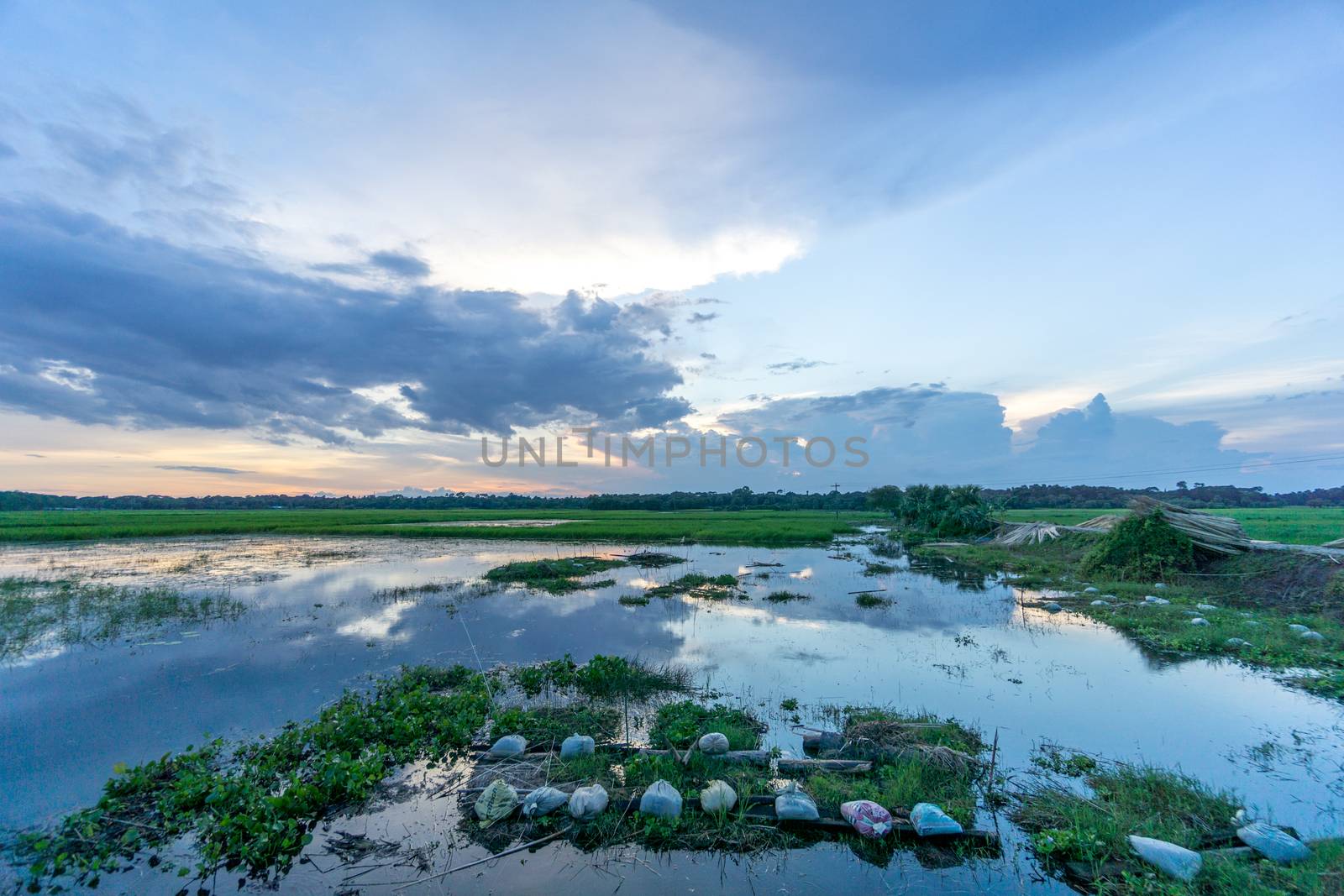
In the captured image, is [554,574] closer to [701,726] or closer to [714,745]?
[701,726]

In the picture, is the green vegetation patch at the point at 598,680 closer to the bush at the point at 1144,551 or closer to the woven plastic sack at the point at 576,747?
the woven plastic sack at the point at 576,747

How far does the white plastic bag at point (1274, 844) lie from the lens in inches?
186

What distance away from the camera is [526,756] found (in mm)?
6969

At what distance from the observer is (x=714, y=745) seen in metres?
7.01

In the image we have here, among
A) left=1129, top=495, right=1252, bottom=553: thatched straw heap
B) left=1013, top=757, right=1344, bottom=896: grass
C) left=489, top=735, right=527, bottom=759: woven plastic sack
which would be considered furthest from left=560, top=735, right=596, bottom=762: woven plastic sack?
left=1129, top=495, right=1252, bottom=553: thatched straw heap

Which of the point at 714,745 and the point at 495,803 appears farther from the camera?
the point at 714,745

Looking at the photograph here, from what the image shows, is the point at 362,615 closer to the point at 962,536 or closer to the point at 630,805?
the point at 630,805

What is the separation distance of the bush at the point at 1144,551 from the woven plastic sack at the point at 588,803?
20536 mm

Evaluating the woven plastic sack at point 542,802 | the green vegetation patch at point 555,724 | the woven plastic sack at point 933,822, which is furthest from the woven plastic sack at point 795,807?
the green vegetation patch at point 555,724

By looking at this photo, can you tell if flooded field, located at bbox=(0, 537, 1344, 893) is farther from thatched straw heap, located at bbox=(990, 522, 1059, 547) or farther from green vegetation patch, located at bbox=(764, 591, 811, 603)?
thatched straw heap, located at bbox=(990, 522, 1059, 547)

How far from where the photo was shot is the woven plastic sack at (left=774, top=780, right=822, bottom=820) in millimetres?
5617

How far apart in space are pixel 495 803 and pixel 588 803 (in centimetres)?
101

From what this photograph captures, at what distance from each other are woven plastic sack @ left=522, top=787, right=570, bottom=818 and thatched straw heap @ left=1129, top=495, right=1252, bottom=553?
21684 millimetres

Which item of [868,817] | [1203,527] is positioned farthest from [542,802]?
[1203,527]
